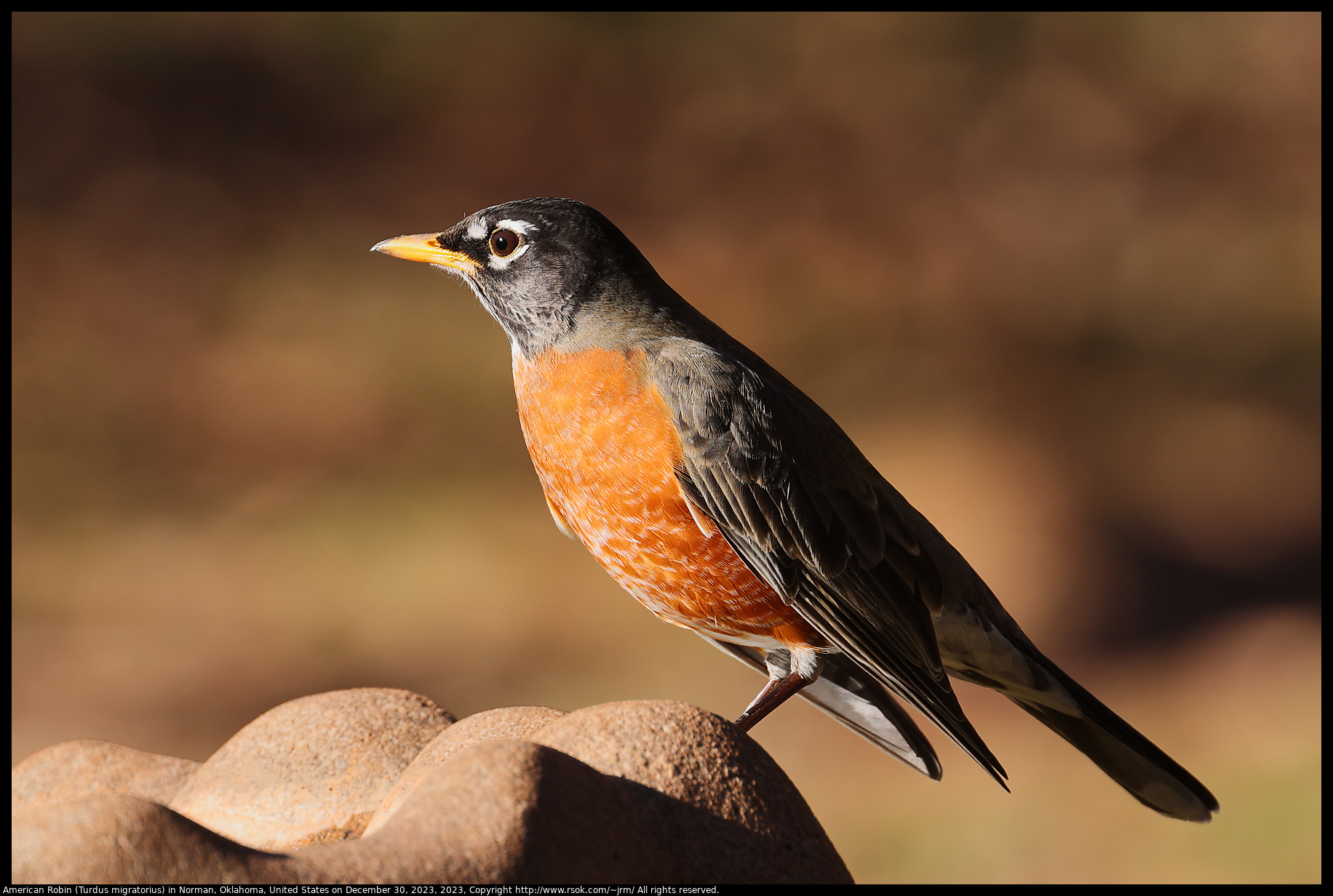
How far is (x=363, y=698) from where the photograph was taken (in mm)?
2676

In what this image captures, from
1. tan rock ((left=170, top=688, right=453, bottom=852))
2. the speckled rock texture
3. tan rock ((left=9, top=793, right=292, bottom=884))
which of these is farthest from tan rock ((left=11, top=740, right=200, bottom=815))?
tan rock ((left=9, top=793, right=292, bottom=884))

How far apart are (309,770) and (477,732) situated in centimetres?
44

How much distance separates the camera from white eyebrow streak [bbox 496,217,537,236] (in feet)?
9.14

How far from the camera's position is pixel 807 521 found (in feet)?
8.23

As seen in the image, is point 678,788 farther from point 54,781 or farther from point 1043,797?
point 1043,797

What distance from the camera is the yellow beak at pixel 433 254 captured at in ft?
9.49

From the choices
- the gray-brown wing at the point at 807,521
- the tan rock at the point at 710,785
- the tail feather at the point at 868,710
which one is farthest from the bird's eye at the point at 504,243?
the tan rock at the point at 710,785

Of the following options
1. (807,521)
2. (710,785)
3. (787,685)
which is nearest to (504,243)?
(807,521)

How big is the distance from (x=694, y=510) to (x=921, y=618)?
73cm

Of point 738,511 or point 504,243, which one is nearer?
point 738,511

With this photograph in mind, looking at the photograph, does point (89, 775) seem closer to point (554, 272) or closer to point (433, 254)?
point (433, 254)

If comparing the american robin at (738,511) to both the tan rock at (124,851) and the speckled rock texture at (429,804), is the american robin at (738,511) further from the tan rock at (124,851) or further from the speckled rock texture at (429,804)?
the tan rock at (124,851)

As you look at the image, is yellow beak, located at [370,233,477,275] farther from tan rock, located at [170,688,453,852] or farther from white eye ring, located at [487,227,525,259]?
tan rock, located at [170,688,453,852]
